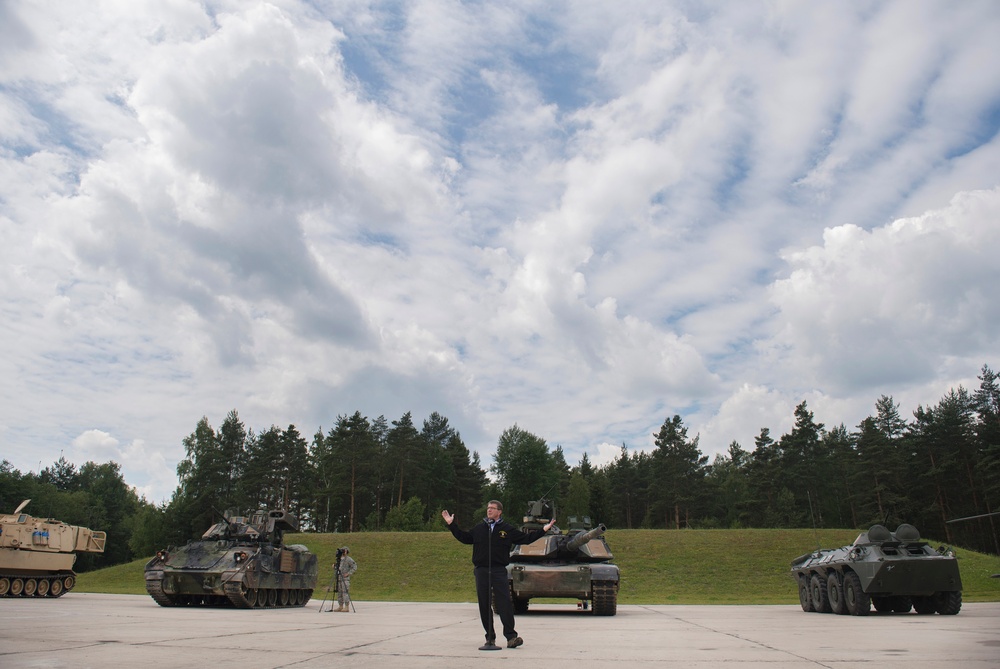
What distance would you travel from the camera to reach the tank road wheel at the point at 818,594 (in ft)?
59.0

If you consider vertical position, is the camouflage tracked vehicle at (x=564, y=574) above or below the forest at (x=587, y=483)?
below

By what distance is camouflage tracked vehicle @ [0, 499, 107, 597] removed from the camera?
23.0 m

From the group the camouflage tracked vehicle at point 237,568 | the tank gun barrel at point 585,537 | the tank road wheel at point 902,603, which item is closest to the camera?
the tank gun barrel at point 585,537

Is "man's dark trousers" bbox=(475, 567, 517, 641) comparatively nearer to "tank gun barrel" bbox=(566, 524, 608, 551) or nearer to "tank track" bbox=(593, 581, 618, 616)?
"tank gun barrel" bbox=(566, 524, 608, 551)

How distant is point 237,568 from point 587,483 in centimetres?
6277

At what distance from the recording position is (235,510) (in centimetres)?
2189

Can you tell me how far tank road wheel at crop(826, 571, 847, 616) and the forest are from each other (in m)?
41.1

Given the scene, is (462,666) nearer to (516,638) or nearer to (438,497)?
(516,638)

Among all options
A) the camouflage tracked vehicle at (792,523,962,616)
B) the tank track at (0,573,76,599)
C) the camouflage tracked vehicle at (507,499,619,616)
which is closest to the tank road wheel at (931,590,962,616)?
the camouflage tracked vehicle at (792,523,962,616)

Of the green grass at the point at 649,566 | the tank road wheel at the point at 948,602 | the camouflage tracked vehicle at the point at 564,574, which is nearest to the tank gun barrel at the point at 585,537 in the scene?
the camouflage tracked vehicle at the point at 564,574

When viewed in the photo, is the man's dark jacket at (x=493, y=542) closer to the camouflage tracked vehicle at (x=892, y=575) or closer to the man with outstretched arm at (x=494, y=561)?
the man with outstretched arm at (x=494, y=561)

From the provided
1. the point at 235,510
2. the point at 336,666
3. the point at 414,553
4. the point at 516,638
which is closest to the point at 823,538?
the point at 414,553

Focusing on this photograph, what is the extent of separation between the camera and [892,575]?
51.9 feet

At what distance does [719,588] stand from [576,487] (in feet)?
137
